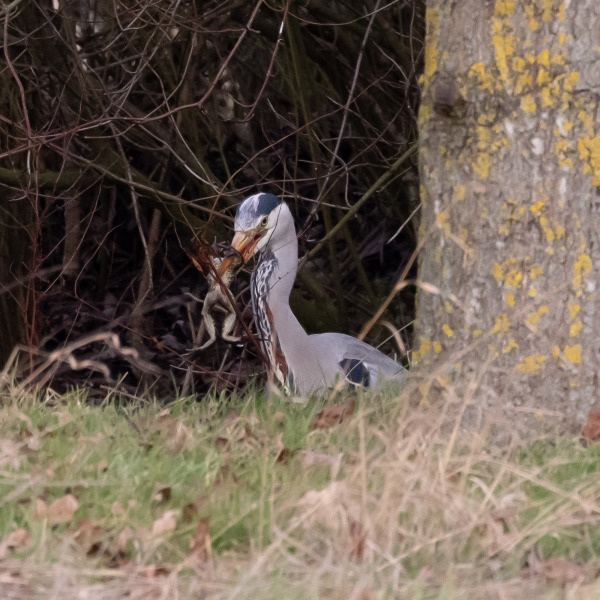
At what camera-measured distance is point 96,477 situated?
3311mm

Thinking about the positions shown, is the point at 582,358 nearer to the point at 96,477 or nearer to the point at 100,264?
the point at 96,477

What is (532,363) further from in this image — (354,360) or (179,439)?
(354,360)

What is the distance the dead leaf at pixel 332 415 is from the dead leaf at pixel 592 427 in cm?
→ 73

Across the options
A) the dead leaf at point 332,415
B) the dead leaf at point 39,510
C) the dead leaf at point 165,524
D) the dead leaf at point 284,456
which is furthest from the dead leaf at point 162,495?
the dead leaf at point 332,415

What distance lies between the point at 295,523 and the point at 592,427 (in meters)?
1.26

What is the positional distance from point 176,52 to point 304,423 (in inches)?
162

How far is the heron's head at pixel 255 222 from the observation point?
5.48 m

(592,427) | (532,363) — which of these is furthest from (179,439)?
(592,427)

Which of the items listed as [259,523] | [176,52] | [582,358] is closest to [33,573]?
[259,523]

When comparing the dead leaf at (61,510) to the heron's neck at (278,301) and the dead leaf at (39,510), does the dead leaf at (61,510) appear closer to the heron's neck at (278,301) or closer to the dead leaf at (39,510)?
the dead leaf at (39,510)

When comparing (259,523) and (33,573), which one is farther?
(259,523)

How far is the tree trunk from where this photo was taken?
Answer: 3.73 meters

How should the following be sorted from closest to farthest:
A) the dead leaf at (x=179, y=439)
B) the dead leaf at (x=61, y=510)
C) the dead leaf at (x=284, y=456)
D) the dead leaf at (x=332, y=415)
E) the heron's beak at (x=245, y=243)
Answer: the dead leaf at (x=61, y=510)
the dead leaf at (x=284, y=456)
the dead leaf at (x=179, y=439)
the dead leaf at (x=332, y=415)
the heron's beak at (x=245, y=243)

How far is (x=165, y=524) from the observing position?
2932 mm
